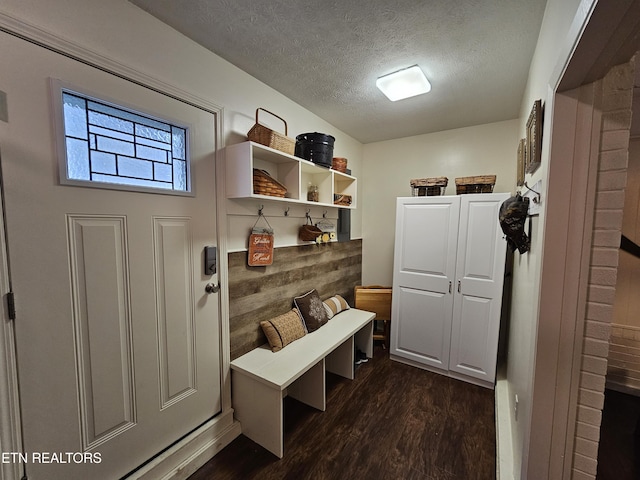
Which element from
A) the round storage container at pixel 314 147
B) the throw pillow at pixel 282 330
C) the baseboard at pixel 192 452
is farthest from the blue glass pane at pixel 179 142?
the baseboard at pixel 192 452

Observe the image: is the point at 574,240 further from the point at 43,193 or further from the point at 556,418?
the point at 43,193

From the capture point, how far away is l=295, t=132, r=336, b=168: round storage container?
1.98 metres

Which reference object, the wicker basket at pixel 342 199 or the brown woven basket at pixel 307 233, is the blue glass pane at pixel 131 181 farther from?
the wicker basket at pixel 342 199

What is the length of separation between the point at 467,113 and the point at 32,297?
3.18 meters

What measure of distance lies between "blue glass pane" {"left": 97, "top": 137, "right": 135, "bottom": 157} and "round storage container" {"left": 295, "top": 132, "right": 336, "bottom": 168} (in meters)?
1.09

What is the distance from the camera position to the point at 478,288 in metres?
2.30

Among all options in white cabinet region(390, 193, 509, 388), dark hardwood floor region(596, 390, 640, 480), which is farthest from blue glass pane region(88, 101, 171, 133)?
dark hardwood floor region(596, 390, 640, 480)

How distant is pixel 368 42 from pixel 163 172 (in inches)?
53.8

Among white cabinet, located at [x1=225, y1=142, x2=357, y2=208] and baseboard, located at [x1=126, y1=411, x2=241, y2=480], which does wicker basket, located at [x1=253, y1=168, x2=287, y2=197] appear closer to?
white cabinet, located at [x1=225, y1=142, x2=357, y2=208]

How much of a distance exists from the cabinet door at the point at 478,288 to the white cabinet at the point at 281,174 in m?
1.11

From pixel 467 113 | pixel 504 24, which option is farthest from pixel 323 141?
pixel 467 113

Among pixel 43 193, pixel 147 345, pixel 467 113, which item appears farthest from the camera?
pixel 467 113

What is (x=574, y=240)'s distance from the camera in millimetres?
925

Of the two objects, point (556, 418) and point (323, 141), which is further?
point (323, 141)
